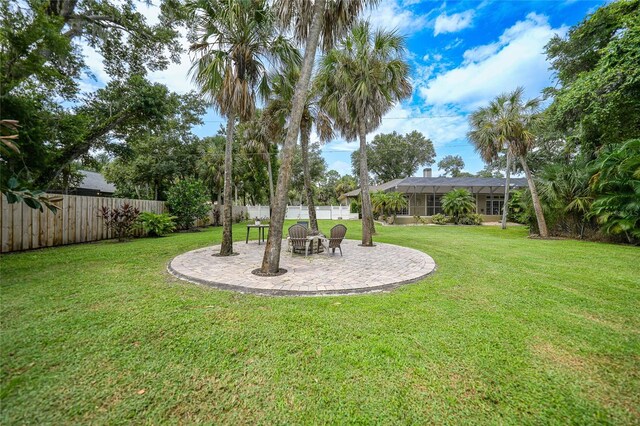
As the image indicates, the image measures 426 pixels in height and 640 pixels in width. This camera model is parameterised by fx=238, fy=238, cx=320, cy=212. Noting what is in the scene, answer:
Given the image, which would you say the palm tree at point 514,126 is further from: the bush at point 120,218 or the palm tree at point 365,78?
the bush at point 120,218

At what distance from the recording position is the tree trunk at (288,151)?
490 centimetres

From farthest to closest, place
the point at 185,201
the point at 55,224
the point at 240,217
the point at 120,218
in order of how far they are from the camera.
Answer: the point at 240,217 → the point at 185,201 → the point at 120,218 → the point at 55,224

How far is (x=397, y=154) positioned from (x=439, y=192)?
627 inches

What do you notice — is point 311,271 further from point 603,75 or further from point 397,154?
point 397,154

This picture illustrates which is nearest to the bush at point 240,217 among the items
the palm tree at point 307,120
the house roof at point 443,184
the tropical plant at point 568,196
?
the palm tree at point 307,120

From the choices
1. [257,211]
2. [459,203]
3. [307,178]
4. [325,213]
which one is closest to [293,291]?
[307,178]

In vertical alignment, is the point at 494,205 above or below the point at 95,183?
below

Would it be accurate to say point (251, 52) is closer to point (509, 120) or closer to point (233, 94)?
point (233, 94)

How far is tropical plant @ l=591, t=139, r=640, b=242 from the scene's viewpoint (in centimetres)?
846

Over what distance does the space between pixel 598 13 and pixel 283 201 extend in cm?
1522

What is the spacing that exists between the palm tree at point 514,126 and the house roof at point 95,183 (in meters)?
31.2

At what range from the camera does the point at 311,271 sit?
5422 mm

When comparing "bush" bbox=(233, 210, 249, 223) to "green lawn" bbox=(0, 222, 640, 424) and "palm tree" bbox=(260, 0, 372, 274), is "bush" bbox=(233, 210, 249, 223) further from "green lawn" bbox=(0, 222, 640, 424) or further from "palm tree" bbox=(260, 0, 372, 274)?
"palm tree" bbox=(260, 0, 372, 274)

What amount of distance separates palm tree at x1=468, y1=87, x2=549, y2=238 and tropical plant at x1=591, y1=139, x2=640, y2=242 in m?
2.30
